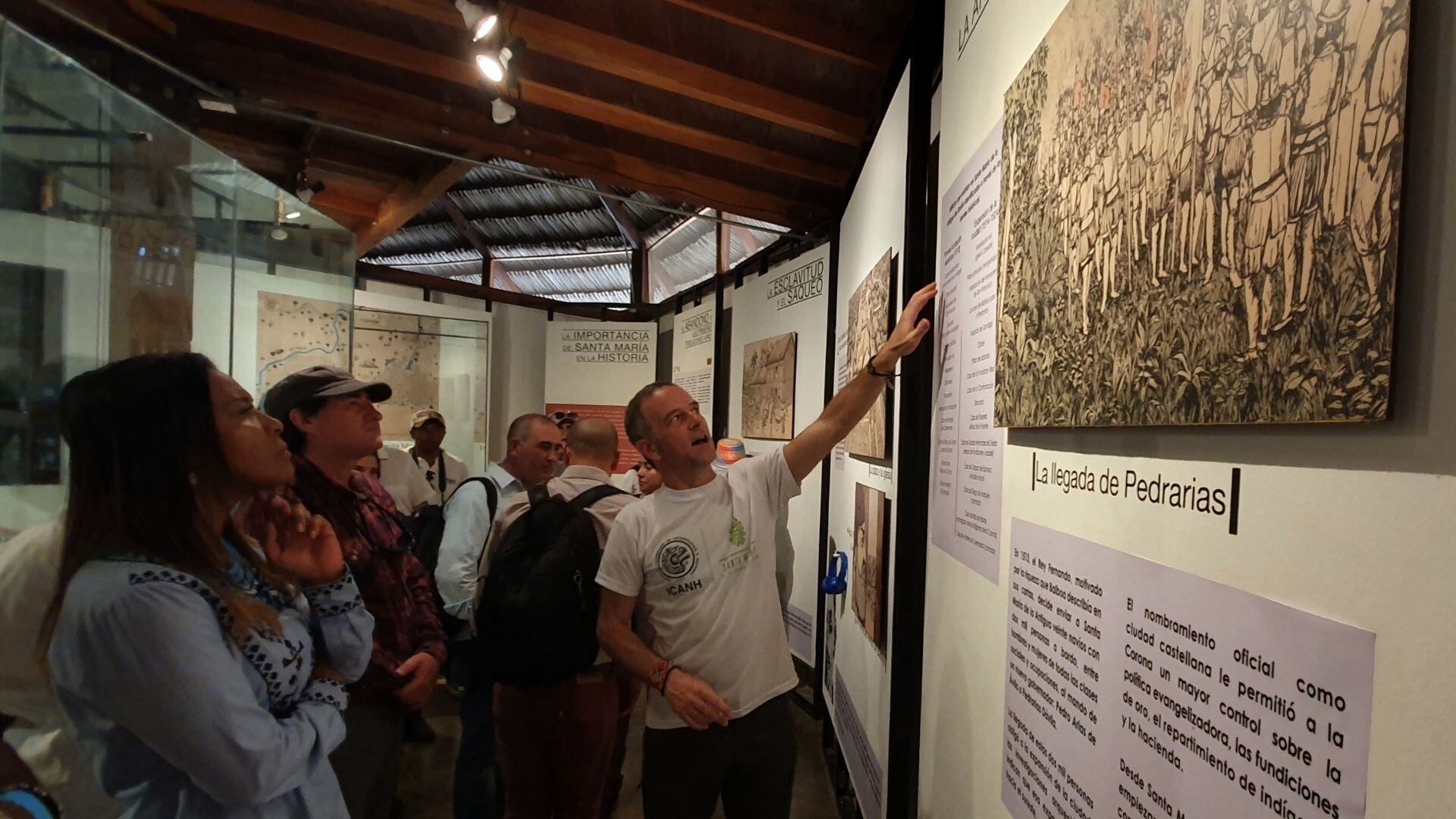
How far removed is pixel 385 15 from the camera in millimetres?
3387

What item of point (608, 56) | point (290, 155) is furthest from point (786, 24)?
point (290, 155)

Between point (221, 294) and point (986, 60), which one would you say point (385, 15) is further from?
point (986, 60)

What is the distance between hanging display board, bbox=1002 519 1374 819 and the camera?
0.47 meters

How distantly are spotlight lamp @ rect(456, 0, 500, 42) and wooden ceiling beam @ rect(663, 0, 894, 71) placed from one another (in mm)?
779

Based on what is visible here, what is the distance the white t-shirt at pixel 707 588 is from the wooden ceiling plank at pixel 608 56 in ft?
7.41


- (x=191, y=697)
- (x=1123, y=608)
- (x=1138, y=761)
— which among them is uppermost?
(x=1123, y=608)

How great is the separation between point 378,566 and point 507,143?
333 centimetres

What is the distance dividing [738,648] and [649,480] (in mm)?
2069

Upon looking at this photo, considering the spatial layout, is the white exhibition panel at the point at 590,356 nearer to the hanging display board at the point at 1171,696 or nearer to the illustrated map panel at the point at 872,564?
the illustrated map panel at the point at 872,564

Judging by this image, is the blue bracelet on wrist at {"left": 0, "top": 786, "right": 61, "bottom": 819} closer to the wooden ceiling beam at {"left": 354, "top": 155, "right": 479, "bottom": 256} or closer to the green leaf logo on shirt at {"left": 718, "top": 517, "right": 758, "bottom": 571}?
the green leaf logo on shirt at {"left": 718, "top": 517, "right": 758, "bottom": 571}

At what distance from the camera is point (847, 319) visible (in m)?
3.08

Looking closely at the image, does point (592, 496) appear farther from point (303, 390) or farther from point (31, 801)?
point (31, 801)

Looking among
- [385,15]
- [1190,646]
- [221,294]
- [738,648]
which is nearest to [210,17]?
[385,15]

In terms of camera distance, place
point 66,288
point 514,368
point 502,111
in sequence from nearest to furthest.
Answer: point 66,288 < point 502,111 < point 514,368
